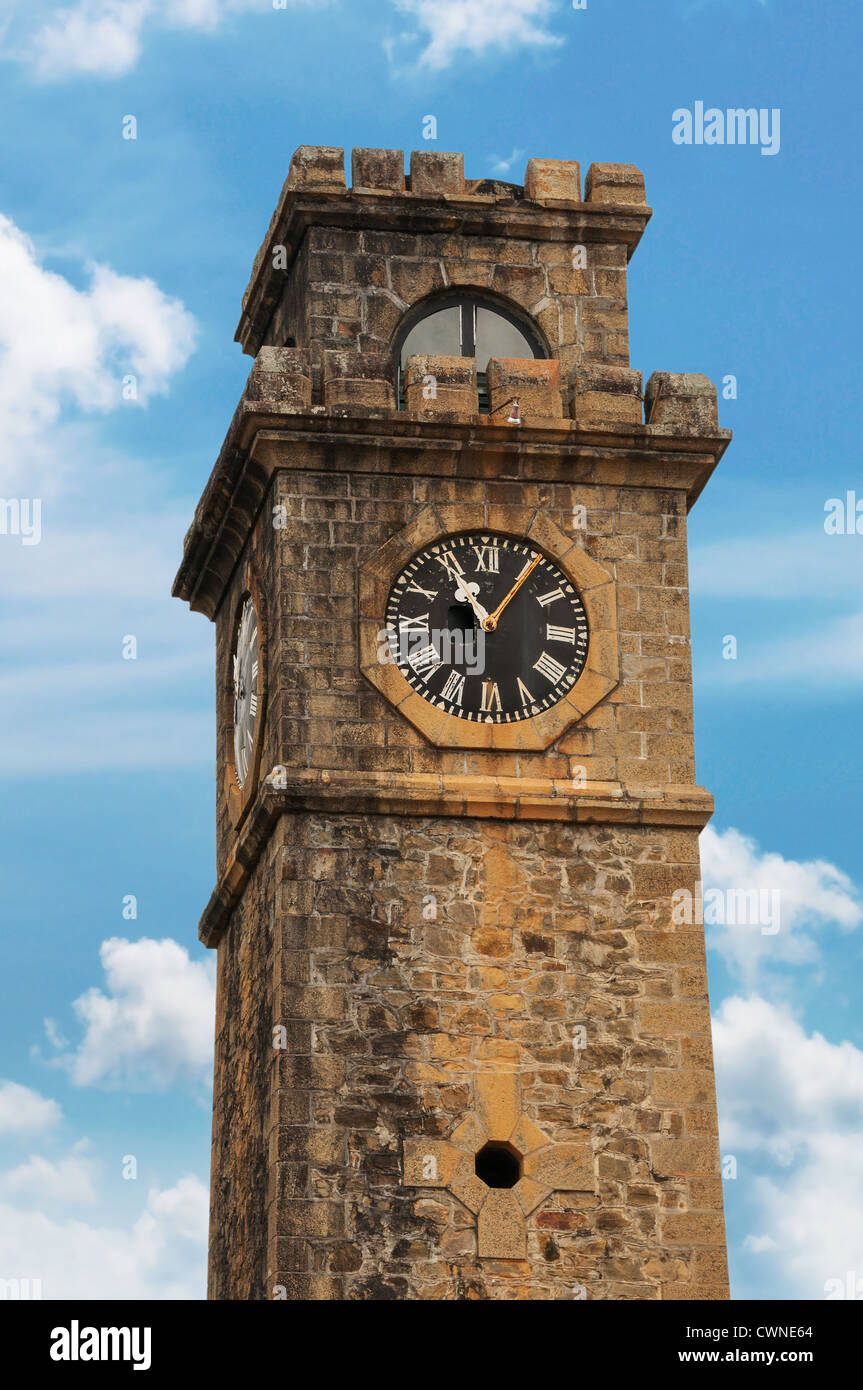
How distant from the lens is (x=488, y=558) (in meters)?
31.9

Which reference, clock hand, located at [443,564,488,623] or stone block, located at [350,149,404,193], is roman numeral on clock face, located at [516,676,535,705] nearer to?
clock hand, located at [443,564,488,623]

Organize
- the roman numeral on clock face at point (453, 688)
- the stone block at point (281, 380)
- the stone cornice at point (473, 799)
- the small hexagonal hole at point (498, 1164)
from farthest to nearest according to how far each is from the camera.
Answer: the stone block at point (281, 380) → the roman numeral on clock face at point (453, 688) → the stone cornice at point (473, 799) → the small hexagonal hole at point (498, 1164)

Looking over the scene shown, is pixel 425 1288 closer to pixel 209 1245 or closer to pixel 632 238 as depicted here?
pixel 209 1245

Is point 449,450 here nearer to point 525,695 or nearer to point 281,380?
point 281,380

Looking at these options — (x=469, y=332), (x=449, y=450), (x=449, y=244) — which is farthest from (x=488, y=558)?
(x=449, y=244)

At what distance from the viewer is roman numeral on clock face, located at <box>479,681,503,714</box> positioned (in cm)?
3141

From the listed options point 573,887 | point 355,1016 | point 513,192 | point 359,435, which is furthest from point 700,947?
point 513,192

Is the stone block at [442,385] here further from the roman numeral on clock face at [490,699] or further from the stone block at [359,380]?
the roman numeral on clock face at [490,699]

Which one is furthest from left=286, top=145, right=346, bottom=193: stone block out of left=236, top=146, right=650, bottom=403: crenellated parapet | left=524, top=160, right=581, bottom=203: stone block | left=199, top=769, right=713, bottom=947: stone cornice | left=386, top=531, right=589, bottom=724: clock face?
left=199, top=769, right=713, bottom=947: stone cornice

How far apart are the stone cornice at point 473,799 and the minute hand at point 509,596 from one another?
60.7 inches

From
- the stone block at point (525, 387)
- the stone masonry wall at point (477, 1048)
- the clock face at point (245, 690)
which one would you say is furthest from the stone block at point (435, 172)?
the stone masonry wall at point (477, 1048)

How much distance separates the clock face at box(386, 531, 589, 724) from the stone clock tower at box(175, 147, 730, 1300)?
1.3 inches

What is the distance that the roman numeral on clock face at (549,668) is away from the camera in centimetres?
3161

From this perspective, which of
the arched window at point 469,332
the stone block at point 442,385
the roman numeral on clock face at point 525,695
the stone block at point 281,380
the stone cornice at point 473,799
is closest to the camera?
the stone cornice at point 473,799
